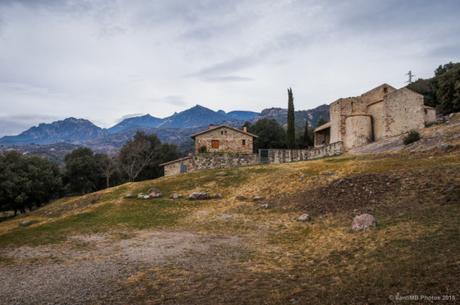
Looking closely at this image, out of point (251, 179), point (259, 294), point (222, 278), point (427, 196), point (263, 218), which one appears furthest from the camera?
point (251, 179)

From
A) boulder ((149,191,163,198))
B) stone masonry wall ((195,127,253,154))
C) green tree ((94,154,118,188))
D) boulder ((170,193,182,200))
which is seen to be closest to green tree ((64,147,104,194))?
green tree ((94,154,118,188))

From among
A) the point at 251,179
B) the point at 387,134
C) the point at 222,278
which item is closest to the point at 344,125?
the point at 387,134

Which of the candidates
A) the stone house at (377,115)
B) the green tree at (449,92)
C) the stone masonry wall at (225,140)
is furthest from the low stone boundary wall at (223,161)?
the green tree at (449,92)

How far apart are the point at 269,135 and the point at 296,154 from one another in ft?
101

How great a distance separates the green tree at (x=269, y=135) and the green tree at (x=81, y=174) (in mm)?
37267

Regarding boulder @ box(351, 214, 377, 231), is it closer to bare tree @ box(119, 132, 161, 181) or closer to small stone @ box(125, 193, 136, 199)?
small stone @ box(125, 193, 136, 199)

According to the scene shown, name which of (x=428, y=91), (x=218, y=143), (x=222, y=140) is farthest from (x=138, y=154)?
(x=428, y=91)

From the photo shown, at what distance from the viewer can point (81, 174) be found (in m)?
72.9

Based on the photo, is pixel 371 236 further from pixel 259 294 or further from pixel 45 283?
pixel 45 283

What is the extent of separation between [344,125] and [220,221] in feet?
132

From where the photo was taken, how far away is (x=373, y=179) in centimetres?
2358

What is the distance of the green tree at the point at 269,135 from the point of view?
81.9 metres

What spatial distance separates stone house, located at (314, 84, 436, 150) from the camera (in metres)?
48.5

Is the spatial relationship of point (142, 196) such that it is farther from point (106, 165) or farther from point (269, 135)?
point (269, 135)
